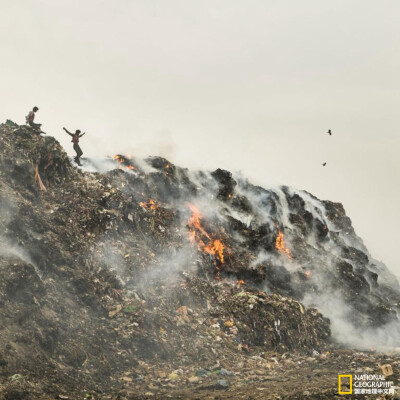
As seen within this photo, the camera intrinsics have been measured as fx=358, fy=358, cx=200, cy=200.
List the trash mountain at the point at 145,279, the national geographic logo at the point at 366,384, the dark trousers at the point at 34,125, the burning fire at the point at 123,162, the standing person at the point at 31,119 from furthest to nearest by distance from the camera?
1. the burning fire at the point at 123,162
2. the dark trousers at the point at 34,125
3. the standing person at the point at 31,119
4. the trash mountain at the point at 145,279
5. the national geographic logo at the point at 366,384

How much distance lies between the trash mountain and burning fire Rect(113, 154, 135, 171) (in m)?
0.09

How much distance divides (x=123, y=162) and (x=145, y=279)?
22.6 ft

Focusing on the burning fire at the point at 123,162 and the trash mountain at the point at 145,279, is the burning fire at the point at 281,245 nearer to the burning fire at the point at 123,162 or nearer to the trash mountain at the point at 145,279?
the trash mountain at the point at 145,279

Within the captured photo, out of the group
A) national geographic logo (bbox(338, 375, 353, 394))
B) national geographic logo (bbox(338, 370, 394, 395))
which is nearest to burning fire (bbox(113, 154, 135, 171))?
national geographic logo (bbox(338, 375, 353, 394))

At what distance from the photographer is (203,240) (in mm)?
14500

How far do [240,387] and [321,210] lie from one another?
18159 mm

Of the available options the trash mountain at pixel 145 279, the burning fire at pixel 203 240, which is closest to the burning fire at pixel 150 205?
the trash mountain at pixel 145 279

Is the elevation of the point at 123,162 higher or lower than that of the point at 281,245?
higher

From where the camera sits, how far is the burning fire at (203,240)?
14162 mm

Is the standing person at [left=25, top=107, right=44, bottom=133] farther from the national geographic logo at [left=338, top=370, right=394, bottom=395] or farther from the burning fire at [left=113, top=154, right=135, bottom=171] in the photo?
the national geographic logo at [left=338, top=370, right=394, bottom=395]

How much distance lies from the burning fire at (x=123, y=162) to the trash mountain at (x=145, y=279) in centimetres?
9

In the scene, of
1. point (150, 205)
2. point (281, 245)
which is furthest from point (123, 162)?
point (281, 245)

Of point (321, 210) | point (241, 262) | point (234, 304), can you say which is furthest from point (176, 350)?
point (321, 210)

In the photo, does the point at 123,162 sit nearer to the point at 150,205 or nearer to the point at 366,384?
the point at 150,205
